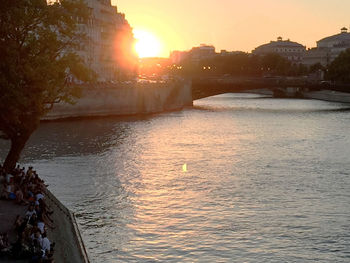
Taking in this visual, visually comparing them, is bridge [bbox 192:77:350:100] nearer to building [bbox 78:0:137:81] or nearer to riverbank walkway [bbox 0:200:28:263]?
building [bbox 78:0:137:81]

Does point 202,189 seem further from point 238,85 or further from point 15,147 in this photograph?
point 238,85

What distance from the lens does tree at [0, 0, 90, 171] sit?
27094mm

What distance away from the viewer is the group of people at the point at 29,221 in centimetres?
1770

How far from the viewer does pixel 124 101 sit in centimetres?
8138

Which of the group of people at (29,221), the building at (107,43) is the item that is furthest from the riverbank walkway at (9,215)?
the building at (107,43)

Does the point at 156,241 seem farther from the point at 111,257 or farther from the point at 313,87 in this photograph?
the point at 313,87

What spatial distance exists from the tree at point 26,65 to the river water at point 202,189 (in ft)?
14.2

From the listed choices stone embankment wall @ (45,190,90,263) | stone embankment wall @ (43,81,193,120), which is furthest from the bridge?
stone embankment wall @ (45,190,90,263)

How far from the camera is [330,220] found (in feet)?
90.6

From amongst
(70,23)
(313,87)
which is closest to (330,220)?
(70,23)

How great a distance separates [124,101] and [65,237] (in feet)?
196

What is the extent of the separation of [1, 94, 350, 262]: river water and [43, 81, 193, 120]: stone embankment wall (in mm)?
7380

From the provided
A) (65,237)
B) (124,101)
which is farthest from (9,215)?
(124,101)

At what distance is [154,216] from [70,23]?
8479 mm
